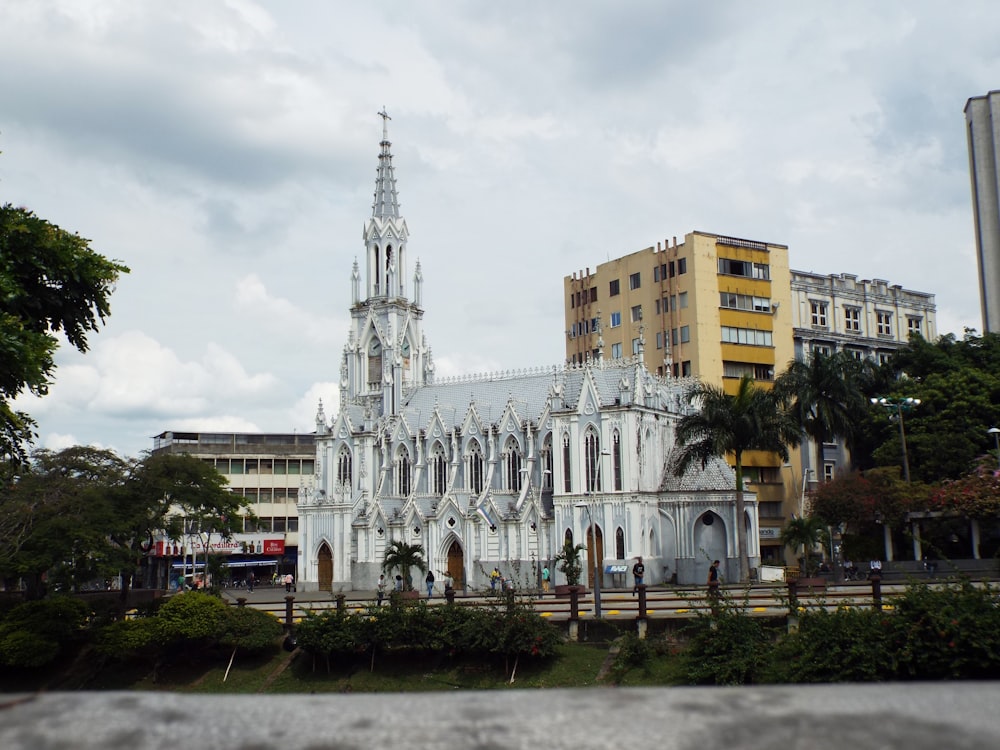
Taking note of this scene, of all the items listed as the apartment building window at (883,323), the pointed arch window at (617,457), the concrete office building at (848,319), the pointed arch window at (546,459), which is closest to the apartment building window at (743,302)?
the concrete office building at (848,319)

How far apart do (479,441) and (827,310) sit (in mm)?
32353

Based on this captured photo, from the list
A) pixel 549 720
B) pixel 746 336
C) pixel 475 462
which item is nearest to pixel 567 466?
pixel 475 462

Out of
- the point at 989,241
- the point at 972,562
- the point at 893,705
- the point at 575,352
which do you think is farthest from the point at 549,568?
the point at 893,705

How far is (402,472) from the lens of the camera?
229 feet

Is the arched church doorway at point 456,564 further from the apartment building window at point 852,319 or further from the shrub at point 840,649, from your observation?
the shrub at point 840,649

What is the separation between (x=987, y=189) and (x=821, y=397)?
84.1ft

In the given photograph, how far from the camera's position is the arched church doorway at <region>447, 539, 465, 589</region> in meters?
61.9

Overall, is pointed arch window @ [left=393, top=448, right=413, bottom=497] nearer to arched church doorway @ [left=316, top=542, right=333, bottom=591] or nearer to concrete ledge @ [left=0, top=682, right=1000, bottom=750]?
arched church doorway @ [left=316, top=542, right=333, bottom=591]

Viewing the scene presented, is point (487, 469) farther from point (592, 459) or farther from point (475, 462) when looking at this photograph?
point (592, 459)

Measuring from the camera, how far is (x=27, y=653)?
29.7 meters

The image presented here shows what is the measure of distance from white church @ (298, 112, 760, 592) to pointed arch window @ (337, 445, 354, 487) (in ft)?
0.53

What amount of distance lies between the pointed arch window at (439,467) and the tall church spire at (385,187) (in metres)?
20.7

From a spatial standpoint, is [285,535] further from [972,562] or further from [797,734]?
[797,734]

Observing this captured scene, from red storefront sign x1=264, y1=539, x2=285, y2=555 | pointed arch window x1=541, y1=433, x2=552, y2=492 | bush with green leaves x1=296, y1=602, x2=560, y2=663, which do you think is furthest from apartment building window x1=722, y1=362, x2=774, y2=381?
bush with green leaves x1=296, y1=602, x2=560, y2=663
